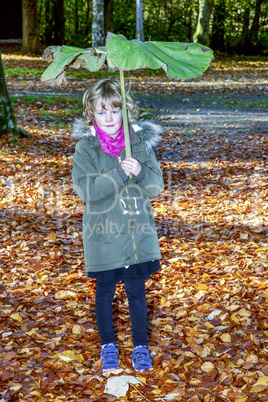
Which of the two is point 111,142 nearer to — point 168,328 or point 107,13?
point 168,328

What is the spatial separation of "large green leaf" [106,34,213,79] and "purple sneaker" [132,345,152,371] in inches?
77.9

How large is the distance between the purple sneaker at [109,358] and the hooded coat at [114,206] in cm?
67

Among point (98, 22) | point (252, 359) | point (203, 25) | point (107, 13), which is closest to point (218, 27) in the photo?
point (203, 25)

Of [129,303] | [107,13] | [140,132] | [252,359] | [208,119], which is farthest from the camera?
[107,13]

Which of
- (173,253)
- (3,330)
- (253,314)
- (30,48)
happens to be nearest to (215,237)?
(173,253)

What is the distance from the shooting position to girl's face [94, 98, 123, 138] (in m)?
2.93

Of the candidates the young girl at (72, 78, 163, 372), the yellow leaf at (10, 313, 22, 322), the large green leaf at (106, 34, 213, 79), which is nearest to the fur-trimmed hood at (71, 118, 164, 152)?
the young girl at (72, 78, 163, 372)

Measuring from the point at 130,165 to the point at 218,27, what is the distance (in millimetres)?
30303

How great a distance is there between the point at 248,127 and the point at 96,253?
9.35m

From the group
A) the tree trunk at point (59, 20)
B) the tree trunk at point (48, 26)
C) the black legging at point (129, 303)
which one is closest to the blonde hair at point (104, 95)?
the black legging at point (129, 303)

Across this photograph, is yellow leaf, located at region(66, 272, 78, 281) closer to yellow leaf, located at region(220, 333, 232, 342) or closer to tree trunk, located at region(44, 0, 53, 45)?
yellow leaf, located at region(220, 333, 232, 342)

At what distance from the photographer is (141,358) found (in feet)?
10.6

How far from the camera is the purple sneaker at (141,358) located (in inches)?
127

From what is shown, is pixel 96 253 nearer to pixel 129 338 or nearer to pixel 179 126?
pixel 129 338
